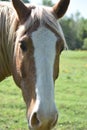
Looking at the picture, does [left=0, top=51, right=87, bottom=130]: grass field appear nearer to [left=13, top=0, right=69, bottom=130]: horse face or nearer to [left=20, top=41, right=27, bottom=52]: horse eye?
[left=13, top=0, right=69, bottom=130]: horse face

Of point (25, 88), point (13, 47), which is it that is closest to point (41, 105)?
point (25, 88)

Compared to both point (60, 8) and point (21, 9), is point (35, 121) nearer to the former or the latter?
point (21, 9)

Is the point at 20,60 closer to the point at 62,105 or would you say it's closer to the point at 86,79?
the point at 62,105

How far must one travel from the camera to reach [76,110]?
9438 millimetres

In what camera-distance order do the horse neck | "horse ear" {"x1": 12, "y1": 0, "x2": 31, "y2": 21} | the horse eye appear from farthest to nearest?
the horse neck, "horse ear" {"x1": 12, "y1": 0, "x2": 31, "y2": 21}, the horse eye

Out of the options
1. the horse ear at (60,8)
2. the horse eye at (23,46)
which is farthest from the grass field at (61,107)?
the horse eye at (23,46)

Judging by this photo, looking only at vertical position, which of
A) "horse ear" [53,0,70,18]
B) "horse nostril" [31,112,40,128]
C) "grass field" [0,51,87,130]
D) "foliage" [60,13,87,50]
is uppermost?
"horse ear" [53,0,70,18]

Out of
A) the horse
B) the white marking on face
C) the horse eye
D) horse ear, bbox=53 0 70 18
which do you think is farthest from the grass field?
the white marking on face

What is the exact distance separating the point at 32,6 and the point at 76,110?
575 cm

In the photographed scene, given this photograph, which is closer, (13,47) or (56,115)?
(56,115)

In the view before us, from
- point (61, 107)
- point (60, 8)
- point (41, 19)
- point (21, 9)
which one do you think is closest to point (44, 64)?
point (41, 19)

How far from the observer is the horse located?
351 cm

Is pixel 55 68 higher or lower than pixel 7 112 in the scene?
higher

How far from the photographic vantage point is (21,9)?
13.1 ft
